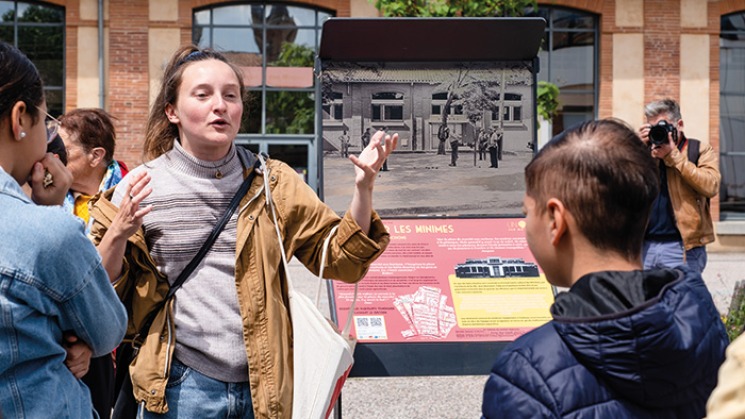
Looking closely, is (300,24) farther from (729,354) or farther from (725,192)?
(729,354)

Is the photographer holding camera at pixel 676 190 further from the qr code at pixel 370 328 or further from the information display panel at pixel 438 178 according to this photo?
the qr code at pixel 370 328

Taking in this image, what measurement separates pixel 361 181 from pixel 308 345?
52 centimetres

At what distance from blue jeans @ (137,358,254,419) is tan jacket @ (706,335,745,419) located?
1.73 m

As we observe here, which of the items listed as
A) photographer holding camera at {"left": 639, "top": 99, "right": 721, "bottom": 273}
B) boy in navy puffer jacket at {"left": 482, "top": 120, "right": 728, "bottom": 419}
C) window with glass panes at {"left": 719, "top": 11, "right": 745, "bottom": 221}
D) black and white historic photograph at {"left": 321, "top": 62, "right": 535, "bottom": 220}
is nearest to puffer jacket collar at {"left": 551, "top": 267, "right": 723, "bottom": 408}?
boy in navy puffer jacket at {"left": 482, "top": 120, "right": 728, "bottom": 419}

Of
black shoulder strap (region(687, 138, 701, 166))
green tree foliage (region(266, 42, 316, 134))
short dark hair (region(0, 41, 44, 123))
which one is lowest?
black shoulder strap (region(687, 138, 701, 166))

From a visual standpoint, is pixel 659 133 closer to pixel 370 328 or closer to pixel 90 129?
pixel 370 328

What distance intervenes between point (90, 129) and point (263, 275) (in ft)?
5.77

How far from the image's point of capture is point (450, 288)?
4297mm

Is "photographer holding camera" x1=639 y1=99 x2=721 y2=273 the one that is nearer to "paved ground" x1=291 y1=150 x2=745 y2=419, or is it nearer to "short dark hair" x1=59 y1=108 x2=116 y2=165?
"paved ground" x1=291 y1=150 x2=745 y2=419

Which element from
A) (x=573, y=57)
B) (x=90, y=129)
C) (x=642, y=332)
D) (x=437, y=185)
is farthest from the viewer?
(x=573, y=57)

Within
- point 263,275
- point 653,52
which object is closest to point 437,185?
point 263,275

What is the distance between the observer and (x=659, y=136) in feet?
18.8

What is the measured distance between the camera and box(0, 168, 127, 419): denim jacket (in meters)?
1.76

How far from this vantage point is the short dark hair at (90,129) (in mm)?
3896
